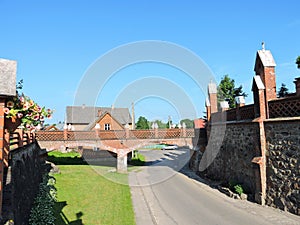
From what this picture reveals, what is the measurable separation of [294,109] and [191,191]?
A: 797 cm

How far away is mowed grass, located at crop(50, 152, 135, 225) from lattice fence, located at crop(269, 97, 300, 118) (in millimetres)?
8025

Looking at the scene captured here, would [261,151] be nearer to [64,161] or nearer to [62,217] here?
[62,217]

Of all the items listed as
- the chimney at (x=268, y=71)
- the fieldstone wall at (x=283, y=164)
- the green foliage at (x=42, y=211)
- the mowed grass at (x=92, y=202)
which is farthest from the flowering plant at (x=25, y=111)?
the chimney at (x=268, y=71)

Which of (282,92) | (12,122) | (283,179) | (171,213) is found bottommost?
(171,213)

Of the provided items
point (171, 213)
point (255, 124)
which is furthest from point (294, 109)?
point (171, 213)

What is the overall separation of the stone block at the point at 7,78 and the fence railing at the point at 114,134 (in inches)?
768

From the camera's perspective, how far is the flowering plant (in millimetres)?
4086

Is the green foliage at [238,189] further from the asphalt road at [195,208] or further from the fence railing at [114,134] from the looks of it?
the fence railing at [114,134]

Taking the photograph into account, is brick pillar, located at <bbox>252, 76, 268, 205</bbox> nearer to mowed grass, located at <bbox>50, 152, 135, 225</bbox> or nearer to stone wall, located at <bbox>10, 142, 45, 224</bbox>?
mowed grass, located at <bbox>50, 152, 135, 225</bbox>

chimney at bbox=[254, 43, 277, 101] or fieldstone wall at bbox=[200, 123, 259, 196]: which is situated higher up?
chimney at bbox=[254, 43, 277, 101]

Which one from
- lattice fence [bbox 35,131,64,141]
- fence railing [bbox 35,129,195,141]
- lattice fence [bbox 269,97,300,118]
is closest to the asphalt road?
lattice fence [bbox 269,97,300,118]

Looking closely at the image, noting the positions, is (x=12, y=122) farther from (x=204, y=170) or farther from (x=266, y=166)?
(x=204, y=170)

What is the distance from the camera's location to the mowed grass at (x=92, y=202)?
1020 centimetres

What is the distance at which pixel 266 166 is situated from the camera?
465 inches
